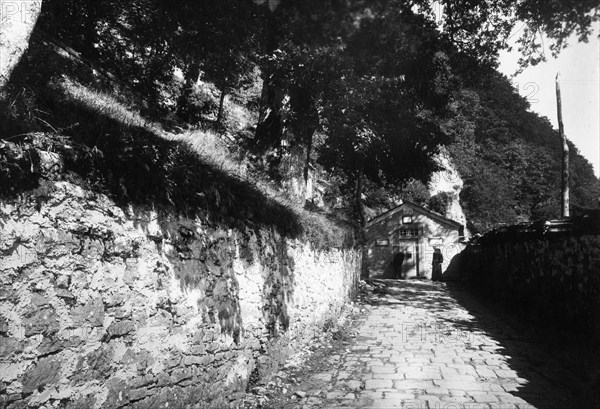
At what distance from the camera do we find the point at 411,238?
26.3 meters

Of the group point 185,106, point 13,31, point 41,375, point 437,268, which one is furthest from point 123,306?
point 437,268

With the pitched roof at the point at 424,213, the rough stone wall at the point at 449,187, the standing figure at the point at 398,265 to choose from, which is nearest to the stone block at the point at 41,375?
the standing figure at the point at 398,265


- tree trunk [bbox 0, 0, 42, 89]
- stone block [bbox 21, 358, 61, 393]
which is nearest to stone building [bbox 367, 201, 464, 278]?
tree trunk [bbox 0, 0, 42, 89]

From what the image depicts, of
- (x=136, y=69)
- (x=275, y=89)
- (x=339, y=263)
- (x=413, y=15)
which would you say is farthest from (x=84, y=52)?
(x=413, y=15)

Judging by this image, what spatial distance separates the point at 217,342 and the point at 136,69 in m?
12.4

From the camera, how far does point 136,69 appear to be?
45.8 ft

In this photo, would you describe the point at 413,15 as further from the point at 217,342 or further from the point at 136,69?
the point at 136,69

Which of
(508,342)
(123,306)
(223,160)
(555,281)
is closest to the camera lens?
(123,306)

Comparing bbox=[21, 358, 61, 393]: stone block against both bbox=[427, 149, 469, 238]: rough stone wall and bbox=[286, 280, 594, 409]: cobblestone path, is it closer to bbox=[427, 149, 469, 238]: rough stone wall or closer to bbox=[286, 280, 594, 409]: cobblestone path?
bbox=[286, 280, 594, 409]: cobblestone path

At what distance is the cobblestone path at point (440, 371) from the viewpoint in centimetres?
471

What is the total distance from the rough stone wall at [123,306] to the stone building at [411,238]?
2155 centimetres

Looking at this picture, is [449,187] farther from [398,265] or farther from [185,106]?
[185,106]

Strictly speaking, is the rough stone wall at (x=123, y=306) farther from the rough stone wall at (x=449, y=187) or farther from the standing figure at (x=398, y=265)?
the rough stone wall at (x=449, y=187)

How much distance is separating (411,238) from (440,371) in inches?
837
